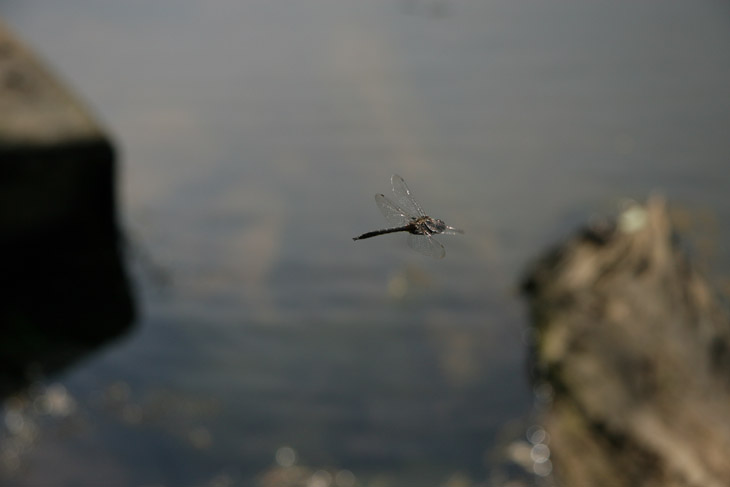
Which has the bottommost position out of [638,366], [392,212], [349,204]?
[349,204]

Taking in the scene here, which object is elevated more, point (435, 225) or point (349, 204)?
point (435, 225)

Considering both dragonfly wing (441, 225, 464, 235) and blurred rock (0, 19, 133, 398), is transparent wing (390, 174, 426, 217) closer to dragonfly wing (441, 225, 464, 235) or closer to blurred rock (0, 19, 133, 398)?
dragonfly wing (441, 225, 464, 235)

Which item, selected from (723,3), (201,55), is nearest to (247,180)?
(201,55)

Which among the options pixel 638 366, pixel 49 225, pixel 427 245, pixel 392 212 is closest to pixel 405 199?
pixel 392 212

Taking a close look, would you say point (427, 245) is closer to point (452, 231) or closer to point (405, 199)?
point (452, 231)

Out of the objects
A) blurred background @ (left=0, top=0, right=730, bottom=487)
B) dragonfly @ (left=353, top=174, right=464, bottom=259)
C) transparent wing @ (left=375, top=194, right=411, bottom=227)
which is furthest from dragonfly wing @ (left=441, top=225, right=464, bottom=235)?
blurred background @ (left=0, top=0, right=730, bottom=487)

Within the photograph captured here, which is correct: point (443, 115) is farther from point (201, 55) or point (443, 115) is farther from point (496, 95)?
point (201, 55)
